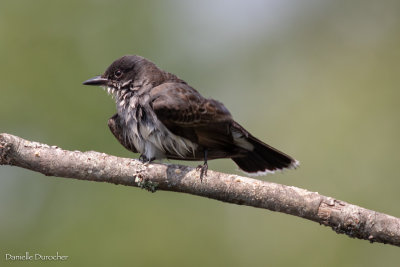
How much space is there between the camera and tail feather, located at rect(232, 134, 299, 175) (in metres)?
6.48

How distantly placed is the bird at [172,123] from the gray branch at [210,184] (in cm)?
66

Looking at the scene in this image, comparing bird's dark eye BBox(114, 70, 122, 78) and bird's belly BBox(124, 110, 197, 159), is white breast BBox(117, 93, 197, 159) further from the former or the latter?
bird's dark eye BBox(114, 70, 122, 78)

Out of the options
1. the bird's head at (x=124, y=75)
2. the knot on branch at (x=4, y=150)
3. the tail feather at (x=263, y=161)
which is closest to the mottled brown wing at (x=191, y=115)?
the bird's head at (x=124, y=75)

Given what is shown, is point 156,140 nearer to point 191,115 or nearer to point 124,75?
point 191,115

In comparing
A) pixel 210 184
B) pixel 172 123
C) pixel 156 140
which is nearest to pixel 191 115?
pixel 172 123

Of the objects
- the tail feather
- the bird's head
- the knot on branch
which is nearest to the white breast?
the bird's head

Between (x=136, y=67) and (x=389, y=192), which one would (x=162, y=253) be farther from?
(x=389, y=192)

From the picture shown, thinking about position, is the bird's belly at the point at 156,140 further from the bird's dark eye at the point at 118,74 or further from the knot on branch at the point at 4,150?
the knot on branch at the point at 4,150

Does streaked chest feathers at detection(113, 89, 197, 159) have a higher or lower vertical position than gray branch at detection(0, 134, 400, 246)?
higher

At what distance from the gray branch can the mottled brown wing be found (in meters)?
0.86

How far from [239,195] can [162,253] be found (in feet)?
8.44

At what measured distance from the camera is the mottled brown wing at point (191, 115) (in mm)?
5621

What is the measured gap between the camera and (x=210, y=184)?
4.66m

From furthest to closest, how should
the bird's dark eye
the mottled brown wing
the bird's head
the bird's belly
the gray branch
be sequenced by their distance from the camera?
the bird's dark eye
the bird's head
the bird's belly
the mottled brown wing
the gray branch
